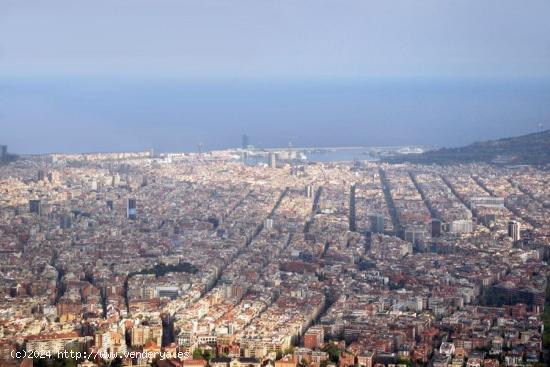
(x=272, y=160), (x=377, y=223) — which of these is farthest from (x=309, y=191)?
(x=272, y=160)

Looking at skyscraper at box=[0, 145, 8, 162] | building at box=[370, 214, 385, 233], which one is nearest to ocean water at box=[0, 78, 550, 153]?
skyscraper at box=[0, 145, 8, 162]

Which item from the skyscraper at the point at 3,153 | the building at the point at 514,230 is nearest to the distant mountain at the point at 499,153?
the building at the point at 514,230

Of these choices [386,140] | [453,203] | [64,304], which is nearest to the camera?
[64,304]

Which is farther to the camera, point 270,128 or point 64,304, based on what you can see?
point 270,128

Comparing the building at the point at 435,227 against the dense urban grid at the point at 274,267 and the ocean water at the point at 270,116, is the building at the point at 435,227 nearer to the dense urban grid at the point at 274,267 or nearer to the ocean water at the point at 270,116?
the dense urban grid at the point at 274,267

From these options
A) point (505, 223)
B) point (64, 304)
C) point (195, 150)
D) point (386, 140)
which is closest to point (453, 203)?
point (505, 223)

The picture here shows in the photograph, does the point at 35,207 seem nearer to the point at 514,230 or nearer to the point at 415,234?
the point at 415,234

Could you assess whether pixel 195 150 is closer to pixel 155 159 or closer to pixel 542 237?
pixel 155 159

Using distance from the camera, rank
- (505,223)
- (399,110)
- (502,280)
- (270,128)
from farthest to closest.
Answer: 1. (399,110)
2. (270,128)
3. (505,223)
4. (502,280)
